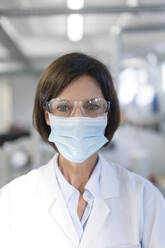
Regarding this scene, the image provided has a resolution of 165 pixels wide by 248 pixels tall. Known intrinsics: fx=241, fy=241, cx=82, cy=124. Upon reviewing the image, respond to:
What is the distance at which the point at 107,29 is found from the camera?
456 centimetres

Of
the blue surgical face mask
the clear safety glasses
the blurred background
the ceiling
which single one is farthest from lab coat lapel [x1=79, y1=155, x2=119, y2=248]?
the ceiling

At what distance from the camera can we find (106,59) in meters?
4.48

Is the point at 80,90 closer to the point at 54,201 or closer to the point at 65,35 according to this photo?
the point at 54,201

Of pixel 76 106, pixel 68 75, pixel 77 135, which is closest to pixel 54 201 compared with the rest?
pixel 77 135

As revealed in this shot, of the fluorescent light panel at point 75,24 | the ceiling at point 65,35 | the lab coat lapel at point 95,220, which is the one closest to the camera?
the lab coat lapel at point 95,220

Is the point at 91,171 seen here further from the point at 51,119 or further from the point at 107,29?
the point at 107,29

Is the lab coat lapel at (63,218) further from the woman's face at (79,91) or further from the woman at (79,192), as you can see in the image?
the woman's face at (79,91)

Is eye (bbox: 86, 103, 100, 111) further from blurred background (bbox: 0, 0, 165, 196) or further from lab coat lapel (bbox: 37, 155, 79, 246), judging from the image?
blurred background (bbox: 0, 0, 165, 196)

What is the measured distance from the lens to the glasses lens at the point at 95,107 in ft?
3.01

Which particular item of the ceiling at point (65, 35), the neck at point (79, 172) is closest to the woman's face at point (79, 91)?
the neck at point (79, 172)

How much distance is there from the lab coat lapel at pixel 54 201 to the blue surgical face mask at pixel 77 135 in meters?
0.13

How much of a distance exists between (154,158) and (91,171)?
1659 millimetres

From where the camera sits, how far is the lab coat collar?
873 millimetres

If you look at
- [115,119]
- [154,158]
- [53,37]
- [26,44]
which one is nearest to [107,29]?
[53,37]
